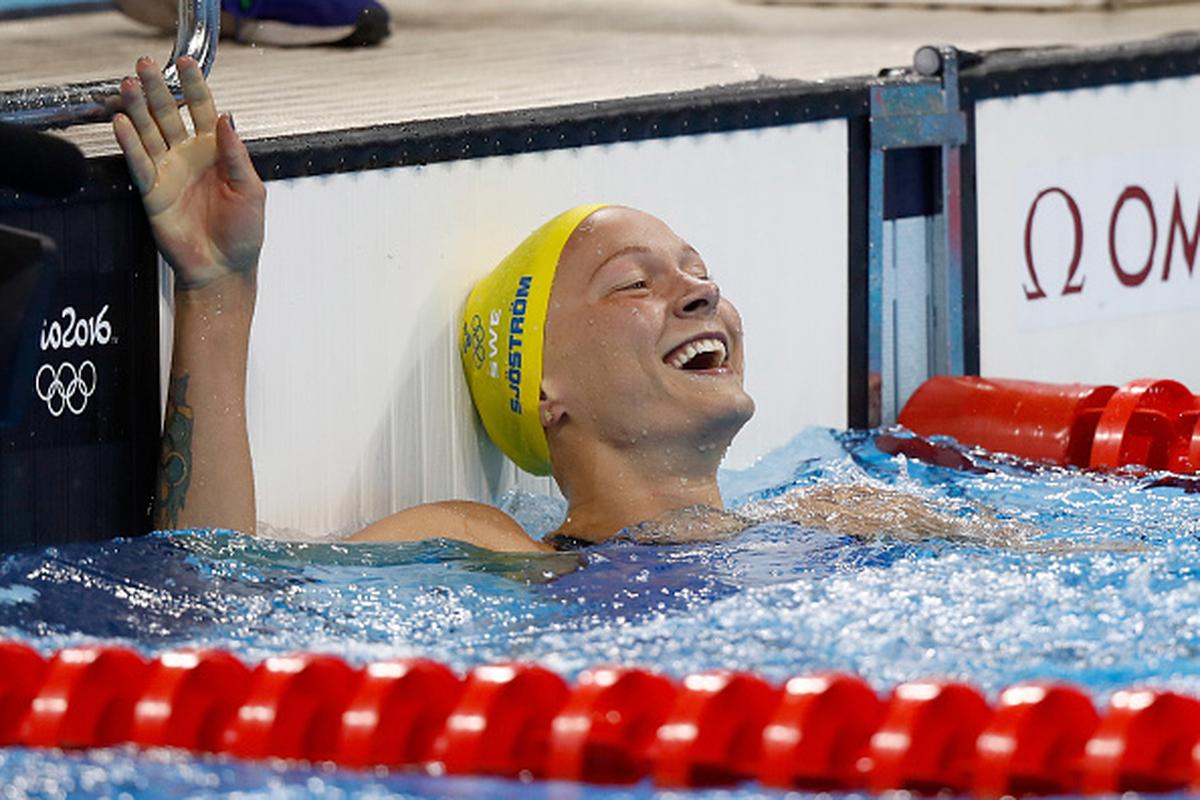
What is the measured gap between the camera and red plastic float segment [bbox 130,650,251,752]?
5.96ft

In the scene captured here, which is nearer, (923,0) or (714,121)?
(714,121)

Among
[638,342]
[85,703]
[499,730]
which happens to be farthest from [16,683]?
[638,342]

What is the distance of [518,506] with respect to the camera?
2.88m

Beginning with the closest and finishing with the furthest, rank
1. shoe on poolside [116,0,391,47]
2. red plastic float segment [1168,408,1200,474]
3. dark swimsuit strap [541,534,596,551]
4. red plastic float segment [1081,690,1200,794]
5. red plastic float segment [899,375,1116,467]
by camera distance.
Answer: red plastic float segment [1081,690,1200,794], dark swimsuit strap [541,534,596,551], red plastic float segment [1168,408,1200,474], red plastic float segment [899,375,1116,467], shoe on poolside [116,0,391,47]

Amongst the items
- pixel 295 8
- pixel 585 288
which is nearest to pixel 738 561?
pixel 585 288

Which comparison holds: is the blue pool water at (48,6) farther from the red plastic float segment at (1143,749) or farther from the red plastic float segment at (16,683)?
the red plastic float segment at (1143,749)

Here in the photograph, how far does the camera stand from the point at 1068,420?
3154 millimetres

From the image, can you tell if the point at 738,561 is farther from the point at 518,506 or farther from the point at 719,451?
the point at 518,506

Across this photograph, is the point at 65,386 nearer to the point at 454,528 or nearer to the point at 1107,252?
the point at 454,528

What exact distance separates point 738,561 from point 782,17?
264 centimetres

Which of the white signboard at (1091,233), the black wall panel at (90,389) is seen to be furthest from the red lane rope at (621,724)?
the white signboard at (1091,233)

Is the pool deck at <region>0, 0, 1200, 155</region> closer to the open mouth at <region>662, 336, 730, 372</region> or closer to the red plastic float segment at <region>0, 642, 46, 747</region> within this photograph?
the open mouth at <region>662, 336, 730, 372</region>

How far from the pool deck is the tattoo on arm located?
11.4 inches

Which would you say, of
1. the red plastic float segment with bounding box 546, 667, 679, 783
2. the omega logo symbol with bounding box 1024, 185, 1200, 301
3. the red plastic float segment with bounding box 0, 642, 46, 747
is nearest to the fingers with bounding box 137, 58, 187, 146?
the red plastic float segment with bounding box 0, 642, 46, 747
